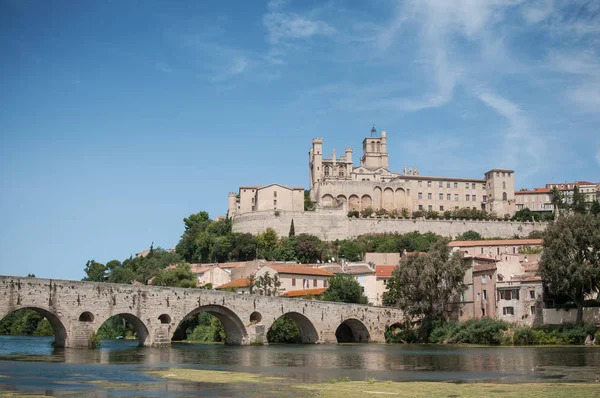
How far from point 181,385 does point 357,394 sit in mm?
6755

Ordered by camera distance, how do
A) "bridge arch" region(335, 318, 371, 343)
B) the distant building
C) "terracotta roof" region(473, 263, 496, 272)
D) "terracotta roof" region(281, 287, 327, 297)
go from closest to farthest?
"terracotta roof" region(473, 263, 496, 272)
"bridge arch" region(335, 318, 371, 343)
"terracotta roof" region(281, 287, 327, 297)
the distant building

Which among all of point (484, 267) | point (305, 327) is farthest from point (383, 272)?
point (305, 327)

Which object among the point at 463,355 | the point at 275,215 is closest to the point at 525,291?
the point at 463,355

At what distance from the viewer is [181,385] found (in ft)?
81.6

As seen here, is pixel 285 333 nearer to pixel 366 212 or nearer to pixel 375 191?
pixel 366 212

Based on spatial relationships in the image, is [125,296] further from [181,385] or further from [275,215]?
[275,215]

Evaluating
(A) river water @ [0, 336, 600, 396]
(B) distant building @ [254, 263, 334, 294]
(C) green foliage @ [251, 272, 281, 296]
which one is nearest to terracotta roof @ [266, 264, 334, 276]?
(B) distant building @ [254, 263, 334, 294]

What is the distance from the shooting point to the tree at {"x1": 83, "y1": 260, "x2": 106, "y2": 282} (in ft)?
376

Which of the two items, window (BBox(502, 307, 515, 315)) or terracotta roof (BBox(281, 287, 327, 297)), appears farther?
terracotta roof (BBox(281, 287, 327, 297))

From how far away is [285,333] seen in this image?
61.4 meters

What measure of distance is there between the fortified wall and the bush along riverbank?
52662mm

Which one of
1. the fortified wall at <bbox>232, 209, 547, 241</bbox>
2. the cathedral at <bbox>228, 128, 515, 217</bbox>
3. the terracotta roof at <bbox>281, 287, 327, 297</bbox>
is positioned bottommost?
the terracotta roof at <bbox>281, 287, 327, 297</bbox>

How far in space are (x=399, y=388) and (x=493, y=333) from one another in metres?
32.3

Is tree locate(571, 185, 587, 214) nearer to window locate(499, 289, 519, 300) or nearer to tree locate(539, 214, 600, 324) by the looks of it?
window locate(499, 289, 519, 300)
